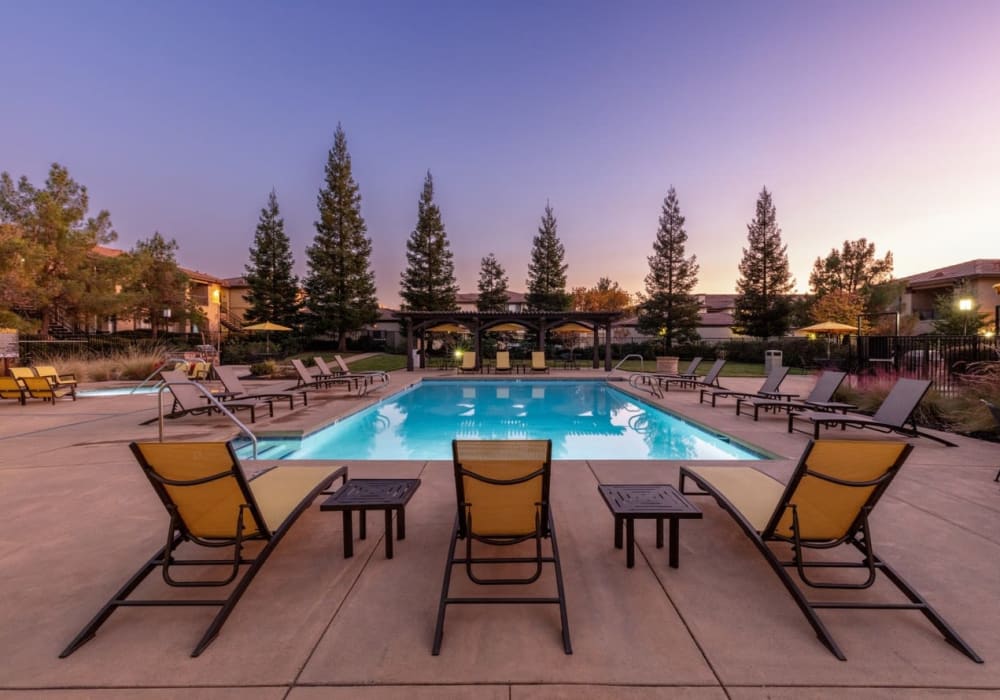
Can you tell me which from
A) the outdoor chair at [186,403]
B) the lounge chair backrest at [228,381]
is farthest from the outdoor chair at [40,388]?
the lounge chair backrest at [228,381]

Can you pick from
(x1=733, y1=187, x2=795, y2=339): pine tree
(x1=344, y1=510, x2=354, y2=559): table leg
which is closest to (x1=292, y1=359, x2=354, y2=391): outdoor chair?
(x1=344, y1=510, x2=354, y2=559): table leg

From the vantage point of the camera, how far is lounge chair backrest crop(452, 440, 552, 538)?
2.29m

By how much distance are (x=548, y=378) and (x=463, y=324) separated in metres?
6.23

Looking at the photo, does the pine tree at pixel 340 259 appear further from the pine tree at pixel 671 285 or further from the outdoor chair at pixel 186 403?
the outdoor chair at pixel 186 403

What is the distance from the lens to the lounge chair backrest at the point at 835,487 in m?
2.20

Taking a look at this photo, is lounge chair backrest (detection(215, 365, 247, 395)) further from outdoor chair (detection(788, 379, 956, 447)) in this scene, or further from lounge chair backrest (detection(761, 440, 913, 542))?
outdoor chair (detection(788, 379, 956, 447))

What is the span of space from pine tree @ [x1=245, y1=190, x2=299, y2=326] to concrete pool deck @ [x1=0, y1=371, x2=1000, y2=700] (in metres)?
29.8

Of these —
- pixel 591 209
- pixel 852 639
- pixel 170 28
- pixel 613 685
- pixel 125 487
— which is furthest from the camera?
pixel 591 209

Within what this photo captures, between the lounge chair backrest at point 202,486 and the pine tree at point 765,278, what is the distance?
3493 centimetres

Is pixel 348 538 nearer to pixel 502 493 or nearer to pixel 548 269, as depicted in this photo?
pixel 502 493

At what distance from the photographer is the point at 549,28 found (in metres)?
14.2

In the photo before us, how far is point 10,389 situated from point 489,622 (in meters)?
13.8

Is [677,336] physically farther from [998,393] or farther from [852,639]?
[852,639]

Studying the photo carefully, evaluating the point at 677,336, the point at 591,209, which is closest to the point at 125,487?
the point at 591,209
